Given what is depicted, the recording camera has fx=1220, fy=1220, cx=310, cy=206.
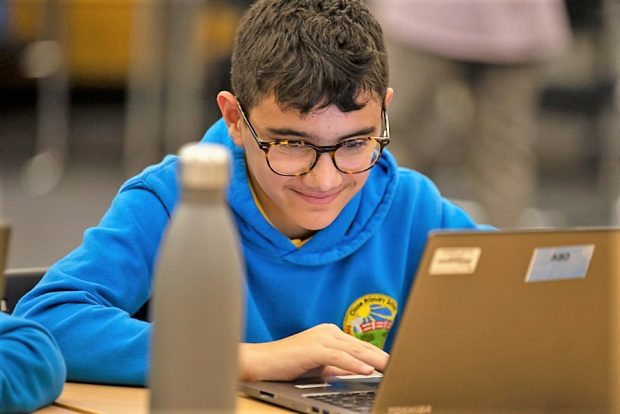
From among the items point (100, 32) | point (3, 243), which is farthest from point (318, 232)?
point (100, 32)

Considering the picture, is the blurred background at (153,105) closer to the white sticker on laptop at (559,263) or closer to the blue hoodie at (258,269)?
the blue hoodie at (258,269)

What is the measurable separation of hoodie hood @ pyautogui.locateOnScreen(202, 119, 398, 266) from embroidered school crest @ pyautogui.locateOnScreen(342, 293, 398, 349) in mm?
84

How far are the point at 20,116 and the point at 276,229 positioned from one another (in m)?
5.92

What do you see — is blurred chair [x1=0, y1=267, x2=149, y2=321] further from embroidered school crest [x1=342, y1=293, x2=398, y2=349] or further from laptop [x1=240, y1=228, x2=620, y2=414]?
laptop [x1=240, y1=228, x2=620, y2=414]

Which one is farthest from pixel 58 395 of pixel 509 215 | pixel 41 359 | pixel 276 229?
pixel 509 215

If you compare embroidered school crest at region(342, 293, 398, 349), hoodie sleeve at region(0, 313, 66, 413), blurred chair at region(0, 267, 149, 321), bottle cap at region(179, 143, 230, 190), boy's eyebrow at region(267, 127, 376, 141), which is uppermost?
bottle cap at region(179, 143, 230, 190)

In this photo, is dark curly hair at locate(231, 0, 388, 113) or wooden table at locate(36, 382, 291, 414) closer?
wooden table at locate(36, 382, 291, 414)

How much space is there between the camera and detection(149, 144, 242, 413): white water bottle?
0.95m

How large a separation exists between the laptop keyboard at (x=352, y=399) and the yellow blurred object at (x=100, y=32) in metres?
4.78

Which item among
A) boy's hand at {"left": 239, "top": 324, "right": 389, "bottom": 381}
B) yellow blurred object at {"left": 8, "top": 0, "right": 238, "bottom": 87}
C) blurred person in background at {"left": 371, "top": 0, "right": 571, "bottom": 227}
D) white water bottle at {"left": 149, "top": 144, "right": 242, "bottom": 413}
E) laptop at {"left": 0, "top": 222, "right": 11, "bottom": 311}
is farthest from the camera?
yellow blurred object at {"left": 8, "top": 0, "right": 238, "bottom": 87}

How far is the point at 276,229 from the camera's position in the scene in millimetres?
1796

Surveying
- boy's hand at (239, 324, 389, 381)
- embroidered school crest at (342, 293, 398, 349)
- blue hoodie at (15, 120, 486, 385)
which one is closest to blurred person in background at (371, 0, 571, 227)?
blue hoodie at (15, 120, 486, 385)

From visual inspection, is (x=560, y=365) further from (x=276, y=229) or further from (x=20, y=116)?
(x=20, y=116)

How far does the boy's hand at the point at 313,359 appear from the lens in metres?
1.47
